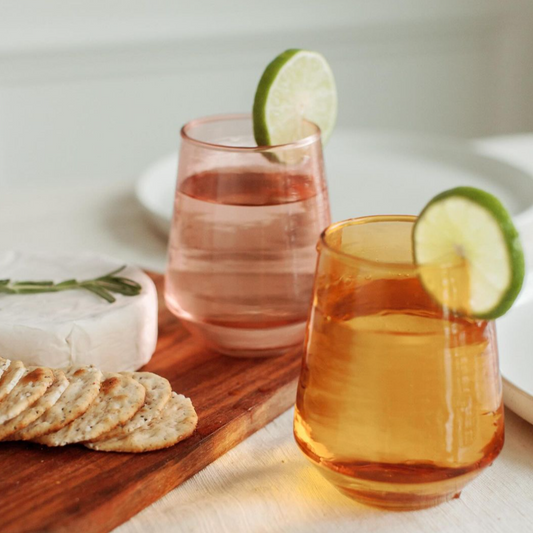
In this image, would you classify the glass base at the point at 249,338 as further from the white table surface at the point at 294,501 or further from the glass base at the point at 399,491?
the glass base at the point at 399,491

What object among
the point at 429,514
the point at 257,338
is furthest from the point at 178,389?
the point at 429,514

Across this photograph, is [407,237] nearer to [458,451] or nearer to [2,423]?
[458,451]

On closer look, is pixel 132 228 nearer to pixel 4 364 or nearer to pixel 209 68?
pixel 4 364

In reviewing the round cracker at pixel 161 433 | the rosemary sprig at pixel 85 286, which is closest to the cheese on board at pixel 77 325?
the rosemary sprig at pixel 85 286

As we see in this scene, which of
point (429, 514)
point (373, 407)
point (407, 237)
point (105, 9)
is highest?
point (105, 9)

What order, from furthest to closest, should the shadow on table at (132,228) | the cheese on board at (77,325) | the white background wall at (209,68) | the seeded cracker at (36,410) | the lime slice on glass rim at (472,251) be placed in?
the white background wall at (209,68)
the shadow on table at (132,228)
the cheese on board at (77,325)
the seeded cracker at (36,410)
the lime slice on glass rim at (472,251)

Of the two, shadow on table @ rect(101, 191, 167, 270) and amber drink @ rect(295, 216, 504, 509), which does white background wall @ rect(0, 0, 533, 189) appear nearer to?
shadow on table @ rect(101, 191, 167, 270)

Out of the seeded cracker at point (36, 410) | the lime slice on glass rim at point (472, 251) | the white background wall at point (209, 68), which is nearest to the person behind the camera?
the lime slice on glass rim at point (472, 251)

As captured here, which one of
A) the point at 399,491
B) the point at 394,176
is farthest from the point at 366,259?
the point at 394,176
